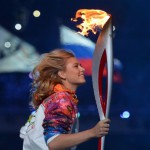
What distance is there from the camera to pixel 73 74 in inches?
106

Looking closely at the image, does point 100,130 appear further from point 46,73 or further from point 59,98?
point 46,73

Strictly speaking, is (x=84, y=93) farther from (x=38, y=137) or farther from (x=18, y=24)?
(x=38, y=137)

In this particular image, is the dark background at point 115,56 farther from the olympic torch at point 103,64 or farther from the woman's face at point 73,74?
the olympic torch at point 103,64

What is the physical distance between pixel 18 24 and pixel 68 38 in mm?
611

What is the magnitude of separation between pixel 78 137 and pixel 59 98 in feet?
0.74

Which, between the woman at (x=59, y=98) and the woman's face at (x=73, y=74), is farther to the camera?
the woman's face at (x=73, y=74)

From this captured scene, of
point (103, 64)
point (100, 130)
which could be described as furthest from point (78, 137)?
point (103, 64)

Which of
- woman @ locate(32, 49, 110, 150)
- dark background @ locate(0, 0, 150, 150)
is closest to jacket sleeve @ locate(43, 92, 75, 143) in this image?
woman @ locate(32, 49, 110, 150)

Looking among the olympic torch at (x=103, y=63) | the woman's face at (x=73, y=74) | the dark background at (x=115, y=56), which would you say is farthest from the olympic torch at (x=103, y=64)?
the dark background at (x=115, y=56)

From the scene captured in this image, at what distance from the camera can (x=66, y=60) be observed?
8.94 ft

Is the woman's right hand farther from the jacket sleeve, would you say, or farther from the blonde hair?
the blonde hair

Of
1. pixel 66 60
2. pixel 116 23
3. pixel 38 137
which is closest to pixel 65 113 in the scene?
pixel 38 137

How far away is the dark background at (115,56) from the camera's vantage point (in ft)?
19.9

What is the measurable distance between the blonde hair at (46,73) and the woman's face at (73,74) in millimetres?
27
